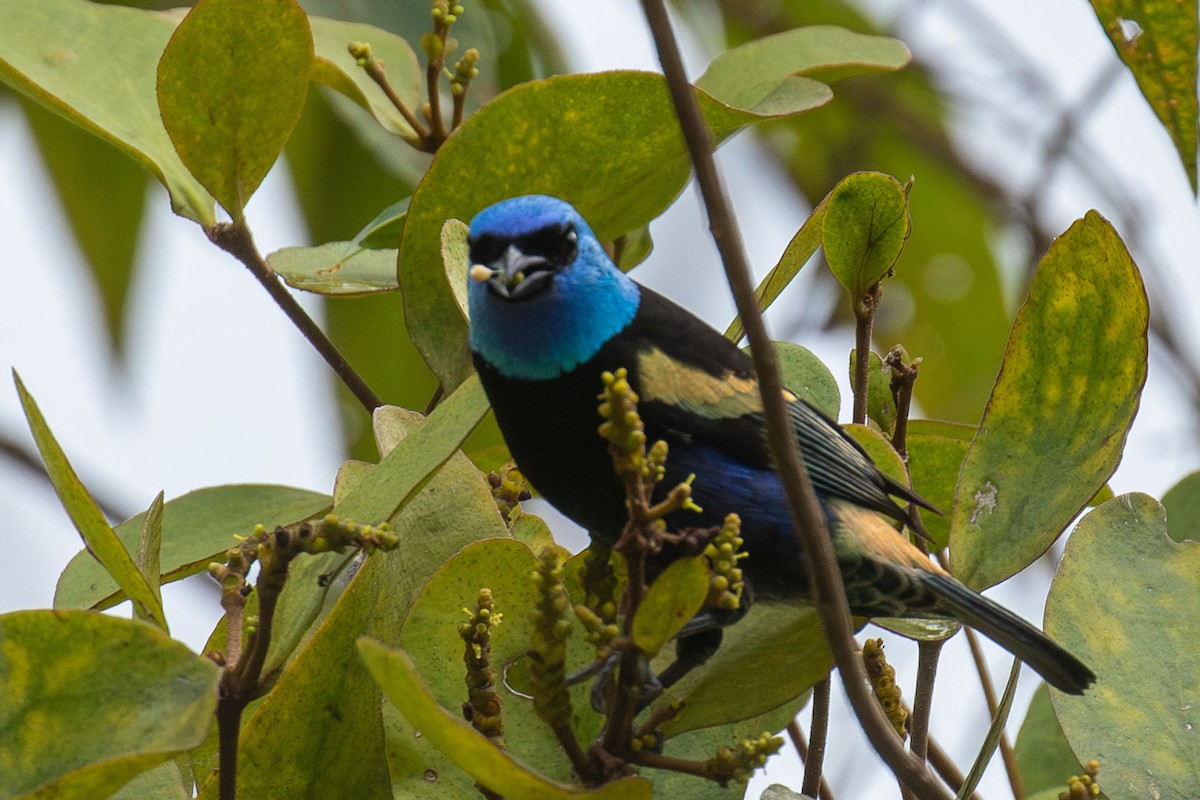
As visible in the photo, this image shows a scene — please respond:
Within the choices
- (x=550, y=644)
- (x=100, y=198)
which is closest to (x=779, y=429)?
(x=550, y=644)

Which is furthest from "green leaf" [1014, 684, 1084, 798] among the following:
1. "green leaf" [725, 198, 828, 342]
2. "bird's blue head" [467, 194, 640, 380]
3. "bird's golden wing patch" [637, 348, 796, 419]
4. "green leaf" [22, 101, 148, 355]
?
"green leaf" [22, 101, 148, 355]

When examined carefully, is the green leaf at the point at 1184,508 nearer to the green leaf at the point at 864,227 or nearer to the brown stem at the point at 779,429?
the green leaf at the point at 864,227

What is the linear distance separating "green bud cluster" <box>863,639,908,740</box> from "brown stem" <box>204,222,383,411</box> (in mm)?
848

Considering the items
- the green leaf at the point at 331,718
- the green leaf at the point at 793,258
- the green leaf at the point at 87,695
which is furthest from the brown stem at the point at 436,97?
the green leaf at the point at 87,695

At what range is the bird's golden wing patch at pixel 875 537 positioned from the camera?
100 inches

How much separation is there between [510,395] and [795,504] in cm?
115

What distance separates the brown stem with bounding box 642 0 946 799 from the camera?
4.43ft

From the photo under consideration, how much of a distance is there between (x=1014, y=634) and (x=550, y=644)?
3.03ft

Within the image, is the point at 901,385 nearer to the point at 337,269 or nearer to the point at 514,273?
the point at 514,273

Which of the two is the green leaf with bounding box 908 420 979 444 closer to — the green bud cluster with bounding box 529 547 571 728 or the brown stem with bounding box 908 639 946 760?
the brown stem with bounding box 908 639 946 760

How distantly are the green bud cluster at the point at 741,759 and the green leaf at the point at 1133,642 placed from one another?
0.43 meters

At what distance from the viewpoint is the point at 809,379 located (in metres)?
2.51

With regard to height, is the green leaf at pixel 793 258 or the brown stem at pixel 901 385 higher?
the green leaf at pixel 793 258

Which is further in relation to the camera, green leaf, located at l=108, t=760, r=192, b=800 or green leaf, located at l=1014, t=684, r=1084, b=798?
green leaf, located at l=1014, t=684, r=1084, b=798
